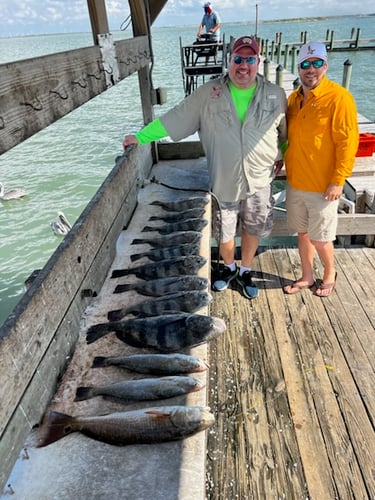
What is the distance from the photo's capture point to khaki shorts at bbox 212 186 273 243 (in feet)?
11.9

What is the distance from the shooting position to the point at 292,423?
9.20 ft

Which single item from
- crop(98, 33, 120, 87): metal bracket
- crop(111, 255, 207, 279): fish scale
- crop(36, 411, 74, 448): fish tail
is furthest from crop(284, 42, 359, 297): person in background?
crop(36, 411, 74, 448): fish tail

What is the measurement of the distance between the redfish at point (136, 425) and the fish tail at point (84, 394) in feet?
0.45

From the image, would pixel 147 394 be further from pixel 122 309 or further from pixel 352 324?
pixel 352 324

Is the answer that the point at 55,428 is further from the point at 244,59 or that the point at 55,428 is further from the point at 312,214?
the point at 244,59

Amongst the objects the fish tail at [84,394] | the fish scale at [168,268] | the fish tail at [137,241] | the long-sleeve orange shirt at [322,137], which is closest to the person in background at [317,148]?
the long-sleeve orange shirt at [322,137]

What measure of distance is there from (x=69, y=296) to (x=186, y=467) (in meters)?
1.25

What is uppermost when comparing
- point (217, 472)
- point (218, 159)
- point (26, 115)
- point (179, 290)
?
point (26, 115)

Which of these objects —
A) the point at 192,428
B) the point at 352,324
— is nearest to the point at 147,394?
the point at 192,428

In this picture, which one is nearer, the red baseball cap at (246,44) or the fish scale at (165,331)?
the fish scale at (165,331)

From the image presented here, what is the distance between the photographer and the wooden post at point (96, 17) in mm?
3184

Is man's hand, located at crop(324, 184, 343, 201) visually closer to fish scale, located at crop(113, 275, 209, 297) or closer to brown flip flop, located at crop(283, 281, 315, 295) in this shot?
brown flip flop, located at crop(283, 281, 315, 295)

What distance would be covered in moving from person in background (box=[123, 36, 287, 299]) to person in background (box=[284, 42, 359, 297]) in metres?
0.19

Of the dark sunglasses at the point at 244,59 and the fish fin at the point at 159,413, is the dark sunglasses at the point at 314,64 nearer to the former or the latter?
the dark sunglasses at the point at 244,59
